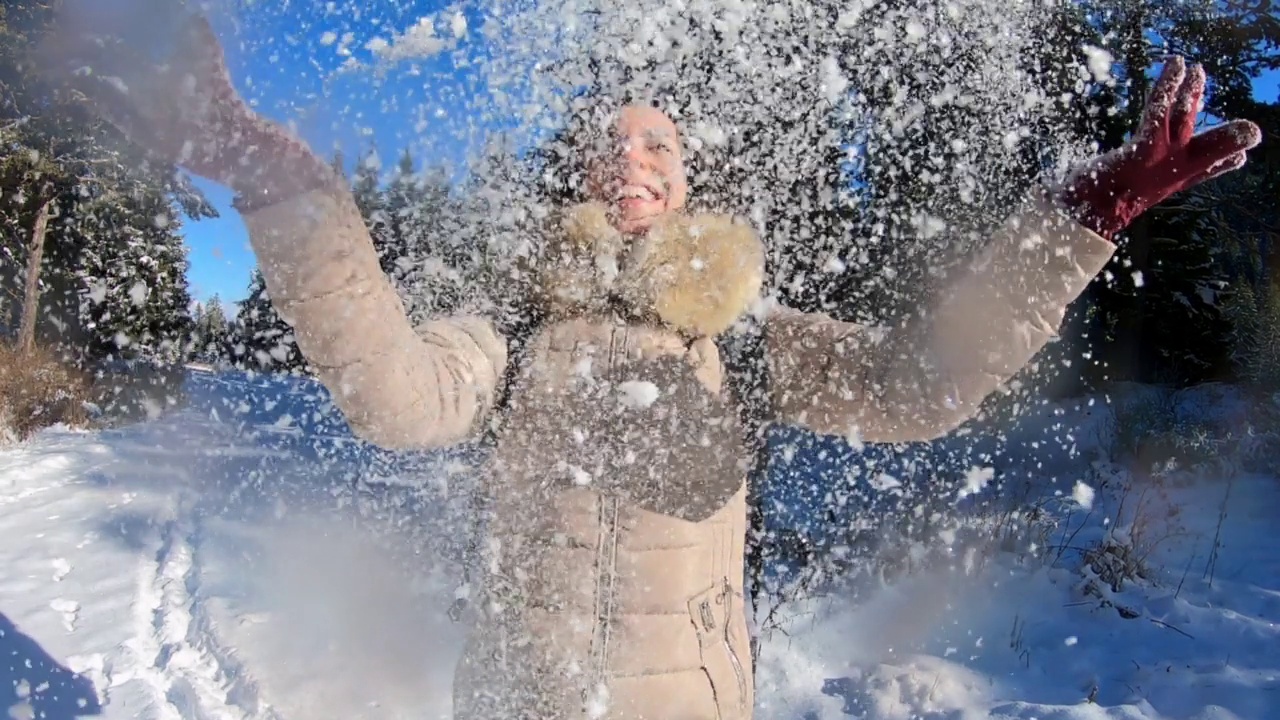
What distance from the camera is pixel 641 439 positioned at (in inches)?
66.2

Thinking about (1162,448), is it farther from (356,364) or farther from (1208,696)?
(356,364)

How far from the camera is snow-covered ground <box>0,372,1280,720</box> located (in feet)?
11.2

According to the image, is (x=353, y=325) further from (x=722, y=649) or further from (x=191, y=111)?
(x=722, y=649)

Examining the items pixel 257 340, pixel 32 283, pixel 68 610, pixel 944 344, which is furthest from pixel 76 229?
pixel 944 344

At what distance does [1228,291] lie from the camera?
7793 millimetres

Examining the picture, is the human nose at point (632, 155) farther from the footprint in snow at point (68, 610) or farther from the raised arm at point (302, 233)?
the footprint in snow at point (68, 610)

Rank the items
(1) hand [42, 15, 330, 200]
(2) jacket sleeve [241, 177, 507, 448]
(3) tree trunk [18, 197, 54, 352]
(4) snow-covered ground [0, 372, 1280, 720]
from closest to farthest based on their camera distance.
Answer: (1) hand [42, 15, 330, 200], (2) jacket sleeve [241, 177, 507, 448], (4) snow-covered ground [0, 372, 1280, 720], (3) tree trunk [18, 197, 54, 352]

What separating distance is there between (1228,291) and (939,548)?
492 centimetres

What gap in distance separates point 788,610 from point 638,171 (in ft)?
11.1

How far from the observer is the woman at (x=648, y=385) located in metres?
1.44

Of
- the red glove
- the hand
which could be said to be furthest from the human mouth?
the red glove

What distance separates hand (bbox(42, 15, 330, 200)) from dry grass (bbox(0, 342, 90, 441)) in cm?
940

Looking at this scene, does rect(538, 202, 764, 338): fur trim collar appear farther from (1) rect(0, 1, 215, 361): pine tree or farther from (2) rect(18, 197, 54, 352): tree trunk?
(2) rect(18, 197, 54, 352): tree trunk

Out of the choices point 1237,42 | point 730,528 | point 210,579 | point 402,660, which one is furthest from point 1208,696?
point 1237,42
